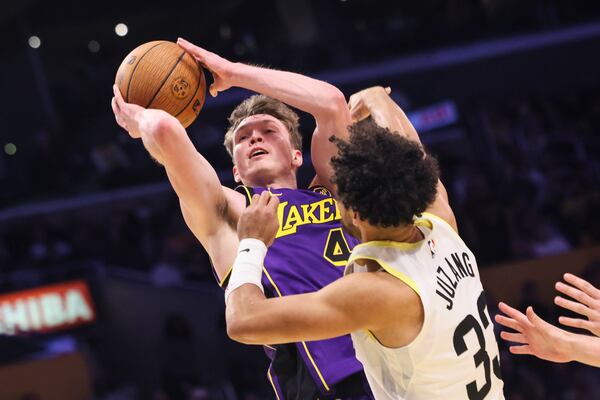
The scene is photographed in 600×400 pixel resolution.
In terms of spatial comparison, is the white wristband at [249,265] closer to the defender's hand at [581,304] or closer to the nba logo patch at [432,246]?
the nba logo patch at [432,246]

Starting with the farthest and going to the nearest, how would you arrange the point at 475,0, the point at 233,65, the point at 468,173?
the point at 475,0 < the point at 468,173 < the point at 233,65

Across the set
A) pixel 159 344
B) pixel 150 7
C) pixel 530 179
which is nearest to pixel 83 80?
pixel 150 7

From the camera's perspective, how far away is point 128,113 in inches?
139

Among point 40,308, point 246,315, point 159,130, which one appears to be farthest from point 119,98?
point 40,308

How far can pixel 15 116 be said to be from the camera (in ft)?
51.6

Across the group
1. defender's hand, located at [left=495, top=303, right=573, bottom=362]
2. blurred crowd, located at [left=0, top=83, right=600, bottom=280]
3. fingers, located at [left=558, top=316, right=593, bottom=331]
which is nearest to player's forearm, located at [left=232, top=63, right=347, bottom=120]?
defender's hand, located at [left=495, top=303, right=573, bottom=362]

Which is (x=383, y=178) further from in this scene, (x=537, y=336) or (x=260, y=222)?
(x=537, y=336)

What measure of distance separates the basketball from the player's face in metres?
0.30

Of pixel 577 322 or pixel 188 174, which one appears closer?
pixel 577 322

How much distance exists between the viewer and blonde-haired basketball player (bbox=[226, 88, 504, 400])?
2.63 metres

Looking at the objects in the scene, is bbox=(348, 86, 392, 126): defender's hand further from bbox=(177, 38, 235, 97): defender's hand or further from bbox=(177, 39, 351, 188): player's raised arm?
bbox=(177, 38, 235, 97): defender's hand

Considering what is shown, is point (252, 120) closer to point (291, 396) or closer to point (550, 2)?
point (291, 396)

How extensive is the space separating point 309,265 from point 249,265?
0.78 metres

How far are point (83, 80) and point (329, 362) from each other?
458 inches
